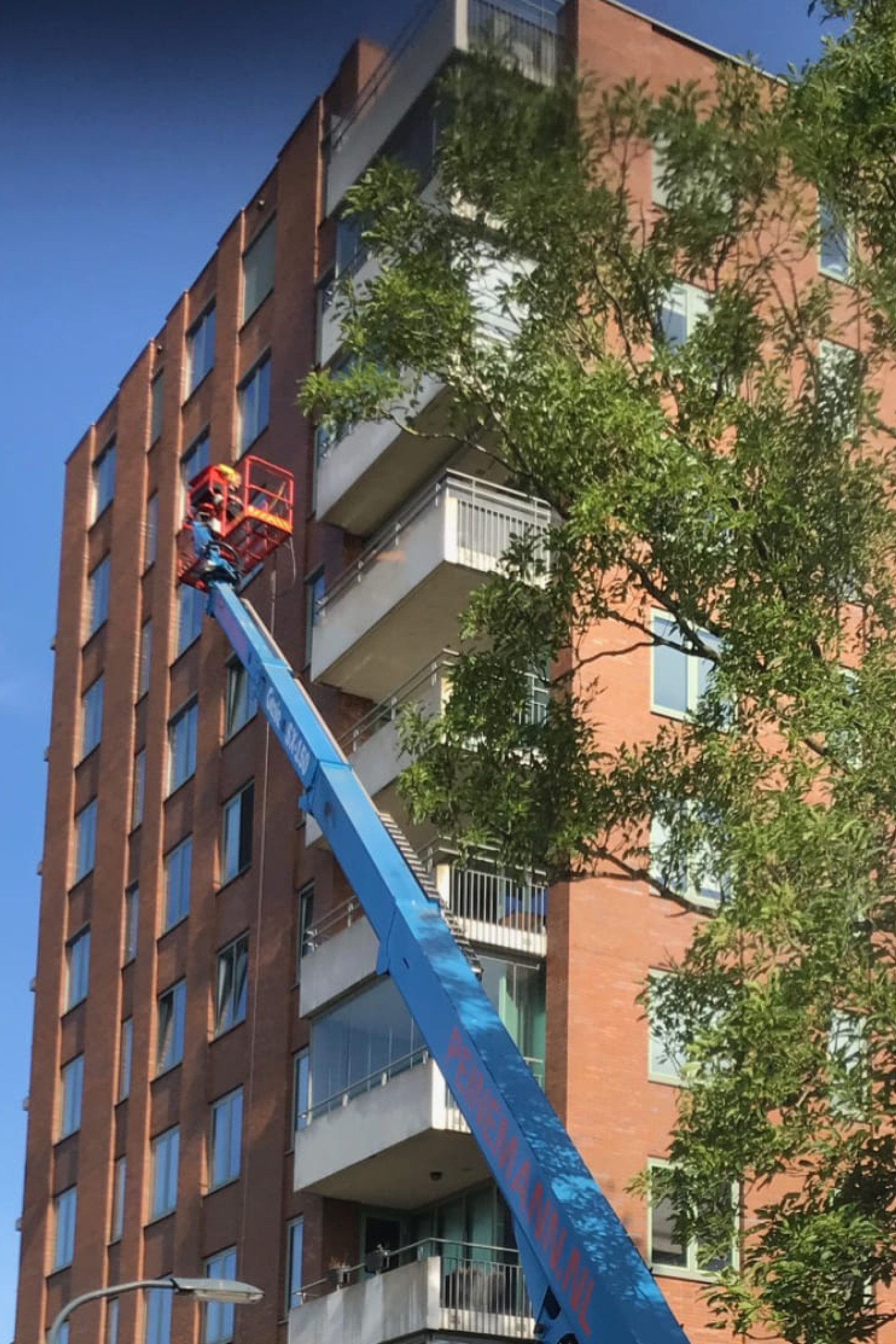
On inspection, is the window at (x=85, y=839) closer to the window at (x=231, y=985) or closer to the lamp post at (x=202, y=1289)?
the window at (x=231, y=985)

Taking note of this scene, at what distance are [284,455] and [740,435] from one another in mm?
21626

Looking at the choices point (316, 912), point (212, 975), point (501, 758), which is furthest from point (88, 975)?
point (501, 758)

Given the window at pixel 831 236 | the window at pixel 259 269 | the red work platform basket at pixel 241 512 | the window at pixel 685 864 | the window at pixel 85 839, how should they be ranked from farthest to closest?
the window at pixel 85 839 → the window at pixel 259 269 → the red work platform basket at pixel 241 512 → the window at pixel 831 236 → the window at pixel 685 864

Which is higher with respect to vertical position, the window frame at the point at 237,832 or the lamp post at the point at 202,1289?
the window frame at the point at 237,832

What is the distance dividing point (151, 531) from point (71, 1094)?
11.7 m

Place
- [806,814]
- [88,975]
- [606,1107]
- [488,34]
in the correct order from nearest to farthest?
[806,814]
[488,34]
[606,1107]
[88,975]

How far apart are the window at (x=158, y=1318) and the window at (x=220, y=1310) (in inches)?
58.3

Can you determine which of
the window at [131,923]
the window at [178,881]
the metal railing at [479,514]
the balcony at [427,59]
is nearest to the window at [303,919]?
the window at [178,881]

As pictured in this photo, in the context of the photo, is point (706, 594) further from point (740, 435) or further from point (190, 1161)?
point (190, 1161)

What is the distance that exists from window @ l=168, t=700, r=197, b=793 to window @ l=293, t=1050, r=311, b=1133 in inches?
316

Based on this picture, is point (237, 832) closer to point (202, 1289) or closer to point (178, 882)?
point (178, 882)

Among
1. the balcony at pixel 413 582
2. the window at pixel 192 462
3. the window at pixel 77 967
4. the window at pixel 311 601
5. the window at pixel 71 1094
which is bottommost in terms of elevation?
the window at pixel 71 1094

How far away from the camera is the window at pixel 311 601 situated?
3706 centimetres

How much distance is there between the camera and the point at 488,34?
2006 cm
